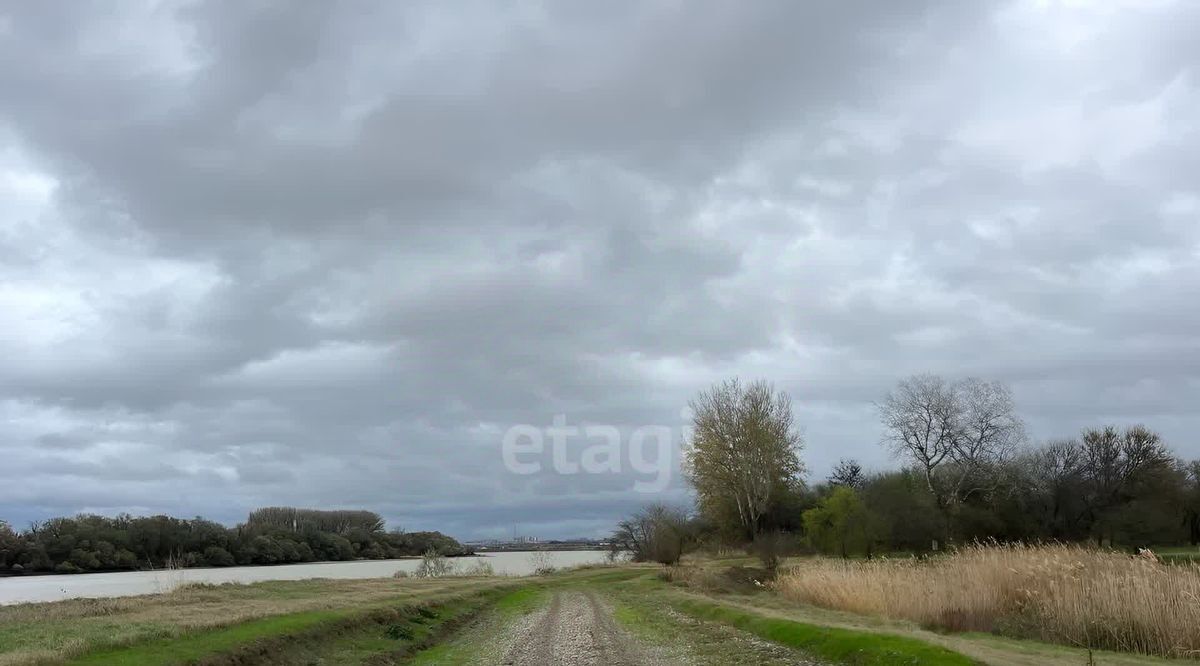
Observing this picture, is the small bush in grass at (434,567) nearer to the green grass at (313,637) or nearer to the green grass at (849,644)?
the green grass at (313,637)

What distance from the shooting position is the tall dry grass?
16.6 m

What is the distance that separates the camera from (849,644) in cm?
1617

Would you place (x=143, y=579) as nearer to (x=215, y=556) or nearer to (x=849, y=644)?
(x=215, y=556)

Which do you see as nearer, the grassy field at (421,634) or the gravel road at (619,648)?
the grassy field at (421,634)

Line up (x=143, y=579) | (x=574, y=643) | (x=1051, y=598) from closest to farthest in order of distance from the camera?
(x=1051, y=598) → (x=574, y=643) → (x=143, y=579)

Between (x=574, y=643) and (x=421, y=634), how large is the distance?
26.7 ft

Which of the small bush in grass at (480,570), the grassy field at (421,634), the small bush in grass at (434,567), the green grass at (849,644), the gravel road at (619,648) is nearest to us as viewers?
the green grass at (849,644)

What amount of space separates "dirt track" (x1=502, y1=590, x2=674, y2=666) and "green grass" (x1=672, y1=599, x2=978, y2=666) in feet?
10.5

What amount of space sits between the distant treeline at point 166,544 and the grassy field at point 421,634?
45535mm

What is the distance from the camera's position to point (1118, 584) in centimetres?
1792

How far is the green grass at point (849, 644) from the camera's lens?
45.4 ft

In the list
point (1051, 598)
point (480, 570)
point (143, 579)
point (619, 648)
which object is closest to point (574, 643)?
point (619, 648)

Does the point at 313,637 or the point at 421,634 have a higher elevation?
the point at 313,637

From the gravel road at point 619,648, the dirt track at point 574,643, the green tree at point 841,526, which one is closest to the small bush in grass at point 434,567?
the green tree at point 841,526
